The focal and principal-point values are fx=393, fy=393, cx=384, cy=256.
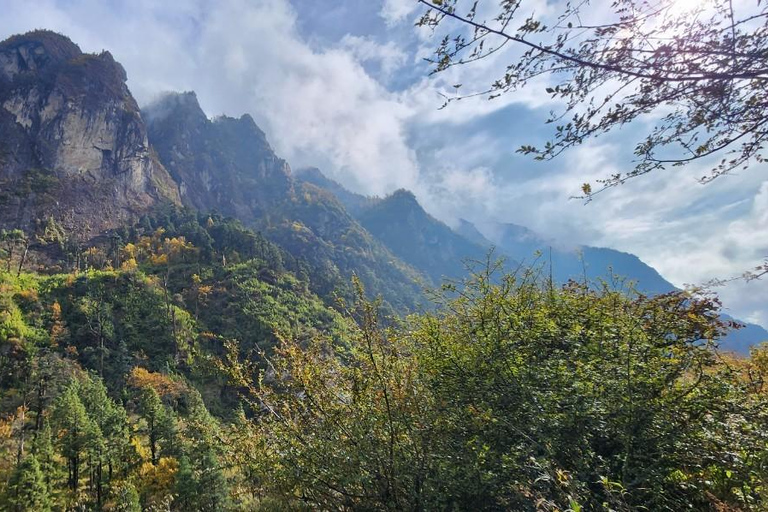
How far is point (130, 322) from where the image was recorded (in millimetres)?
65250

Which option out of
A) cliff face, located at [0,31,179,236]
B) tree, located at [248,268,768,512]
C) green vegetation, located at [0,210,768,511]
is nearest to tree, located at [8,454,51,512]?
green vegetation, located at [0,210,768,511]

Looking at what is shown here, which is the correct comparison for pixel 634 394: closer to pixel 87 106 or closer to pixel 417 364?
pixel 417 364

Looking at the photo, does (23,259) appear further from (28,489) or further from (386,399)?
(386,399)

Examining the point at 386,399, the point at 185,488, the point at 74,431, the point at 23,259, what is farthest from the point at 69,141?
the point at 386,399

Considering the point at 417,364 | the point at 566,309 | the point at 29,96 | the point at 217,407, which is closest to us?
the point at 417,364

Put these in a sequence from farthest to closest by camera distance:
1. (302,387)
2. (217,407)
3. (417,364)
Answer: (217,407)
(417,364)
(302,387)

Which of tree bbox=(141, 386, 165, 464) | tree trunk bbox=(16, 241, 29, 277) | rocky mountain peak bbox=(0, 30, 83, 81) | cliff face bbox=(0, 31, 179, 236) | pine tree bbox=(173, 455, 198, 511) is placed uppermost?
rocky mountain peak bbox=(0, 30, 83, 81)

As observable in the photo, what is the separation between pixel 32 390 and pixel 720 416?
184 feet

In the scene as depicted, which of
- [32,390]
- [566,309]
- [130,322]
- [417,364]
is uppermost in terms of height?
[130,322]

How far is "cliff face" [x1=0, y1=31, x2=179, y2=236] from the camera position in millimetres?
117562

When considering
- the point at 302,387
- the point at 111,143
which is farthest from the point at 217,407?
the point at 111,143

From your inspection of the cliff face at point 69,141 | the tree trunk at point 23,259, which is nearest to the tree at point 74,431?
the tree trunk at point 23,259

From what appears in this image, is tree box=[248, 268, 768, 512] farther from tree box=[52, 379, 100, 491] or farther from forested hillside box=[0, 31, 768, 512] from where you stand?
tree box=[52, 379, 100, 491]

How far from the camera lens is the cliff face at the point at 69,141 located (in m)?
118
